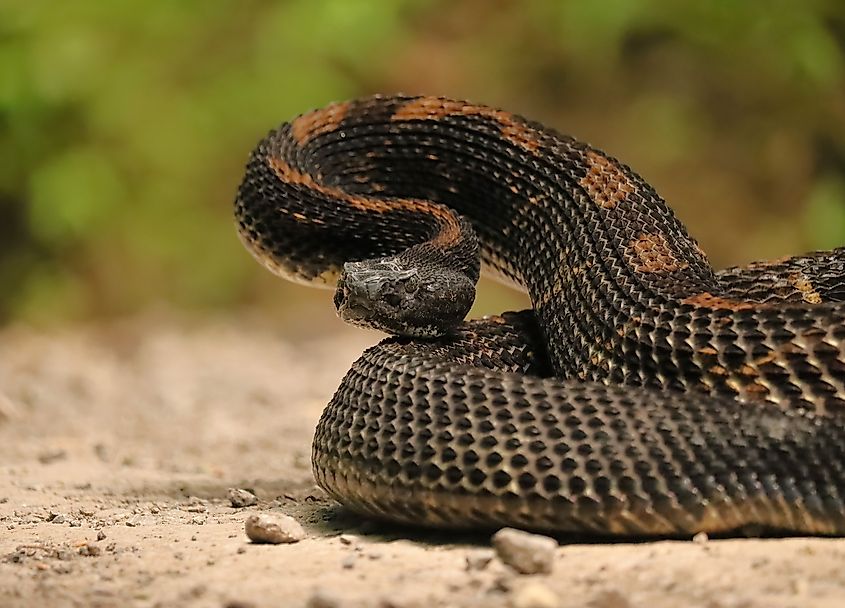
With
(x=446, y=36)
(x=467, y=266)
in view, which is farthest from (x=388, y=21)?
(x=467, y=266)

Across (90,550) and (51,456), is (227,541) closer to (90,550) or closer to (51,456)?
(90,550)

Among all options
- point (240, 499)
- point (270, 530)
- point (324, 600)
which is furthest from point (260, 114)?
point (324, 600)

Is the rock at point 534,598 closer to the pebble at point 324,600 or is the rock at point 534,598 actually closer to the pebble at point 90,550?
the pebble at point 324,600

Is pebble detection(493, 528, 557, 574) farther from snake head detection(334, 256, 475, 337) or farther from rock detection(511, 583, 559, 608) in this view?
snake head detection(334, 256, 475, 337)

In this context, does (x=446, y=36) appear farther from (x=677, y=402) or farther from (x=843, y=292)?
(x=677, y=402)

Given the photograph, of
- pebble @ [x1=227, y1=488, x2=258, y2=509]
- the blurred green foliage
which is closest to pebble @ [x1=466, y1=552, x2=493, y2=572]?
pebble @ [x1=227, y1=488, x2=258, y2=509]

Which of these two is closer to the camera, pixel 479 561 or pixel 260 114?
pixel 479 561

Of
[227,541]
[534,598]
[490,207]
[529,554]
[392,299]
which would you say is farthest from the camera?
[490,207]
